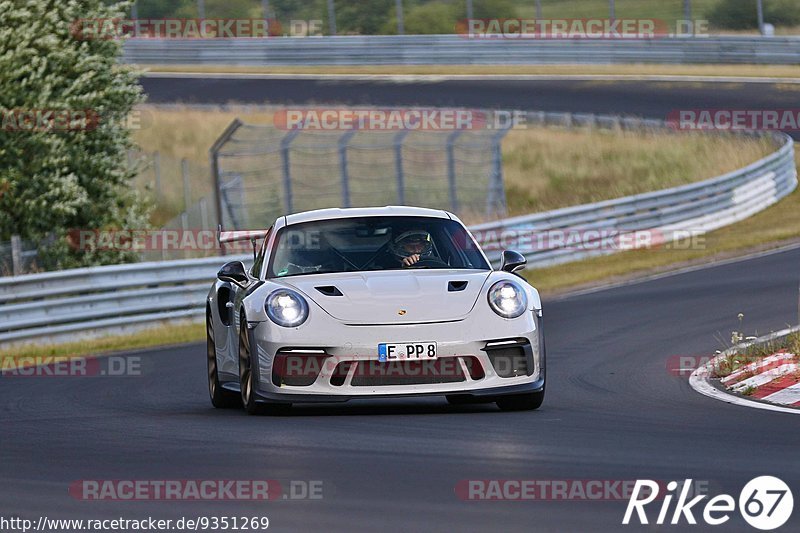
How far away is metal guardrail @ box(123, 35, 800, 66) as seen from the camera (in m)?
41.7

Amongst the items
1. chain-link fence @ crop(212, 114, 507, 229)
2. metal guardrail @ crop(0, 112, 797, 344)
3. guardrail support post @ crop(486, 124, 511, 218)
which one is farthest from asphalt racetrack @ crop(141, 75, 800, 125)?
chain-link fence @ crop(212, 114, 507, 229)

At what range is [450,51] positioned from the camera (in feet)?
148

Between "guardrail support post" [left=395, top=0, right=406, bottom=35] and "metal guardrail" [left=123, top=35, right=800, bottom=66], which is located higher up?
"guardrail support post" [left=395, top=0, right=406, bottom=35]

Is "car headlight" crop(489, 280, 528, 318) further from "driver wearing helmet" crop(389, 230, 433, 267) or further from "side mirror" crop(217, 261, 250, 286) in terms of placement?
"side mirror" crop(217, 261, 250, 286)

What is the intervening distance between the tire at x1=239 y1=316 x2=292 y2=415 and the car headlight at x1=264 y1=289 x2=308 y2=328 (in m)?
0.25

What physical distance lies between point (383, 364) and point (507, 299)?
91 cm

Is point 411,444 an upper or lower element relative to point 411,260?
lower

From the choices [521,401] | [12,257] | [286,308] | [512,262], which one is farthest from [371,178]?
[286,308]

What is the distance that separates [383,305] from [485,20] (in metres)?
36.9

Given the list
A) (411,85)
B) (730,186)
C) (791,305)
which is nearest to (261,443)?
(791,305)

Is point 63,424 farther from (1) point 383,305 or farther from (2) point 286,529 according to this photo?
(2) point 286,529

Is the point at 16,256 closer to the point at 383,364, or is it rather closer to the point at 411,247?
the point at 411,247

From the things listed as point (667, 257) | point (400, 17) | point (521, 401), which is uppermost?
point (400, 17)

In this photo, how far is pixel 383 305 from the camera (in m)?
9.30
